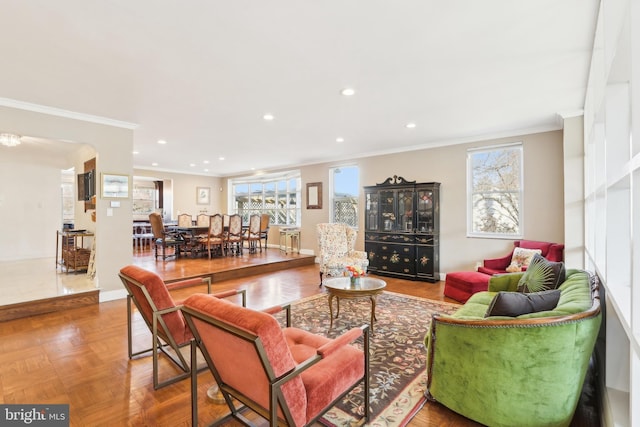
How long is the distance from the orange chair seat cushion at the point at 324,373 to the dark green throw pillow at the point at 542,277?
1772mm

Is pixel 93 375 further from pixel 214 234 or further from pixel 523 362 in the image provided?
pixel 214 234

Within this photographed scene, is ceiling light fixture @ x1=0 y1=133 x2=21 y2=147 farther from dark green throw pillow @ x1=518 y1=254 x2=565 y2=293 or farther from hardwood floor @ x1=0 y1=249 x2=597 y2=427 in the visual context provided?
dark green throw pillow @ x1=518 y1=254 x2=565 y2=293

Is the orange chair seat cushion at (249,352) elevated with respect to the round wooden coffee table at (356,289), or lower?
elevated

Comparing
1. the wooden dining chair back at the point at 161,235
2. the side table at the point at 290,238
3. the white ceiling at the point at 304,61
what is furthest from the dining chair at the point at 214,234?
the white ceiling at the point at 304,61

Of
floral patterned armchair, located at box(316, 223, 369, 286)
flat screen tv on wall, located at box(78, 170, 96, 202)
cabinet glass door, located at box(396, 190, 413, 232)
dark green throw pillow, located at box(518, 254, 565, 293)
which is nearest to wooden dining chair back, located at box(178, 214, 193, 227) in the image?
flat screen tv on wall, located at box(78, 170, 96, 202)

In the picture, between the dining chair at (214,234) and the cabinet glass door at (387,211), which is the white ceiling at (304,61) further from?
the dining chair at (214,234)

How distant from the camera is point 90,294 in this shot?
4.16 meters

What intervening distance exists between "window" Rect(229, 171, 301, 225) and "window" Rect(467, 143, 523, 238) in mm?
4771

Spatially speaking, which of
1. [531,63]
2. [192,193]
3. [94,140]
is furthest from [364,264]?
[192,193]

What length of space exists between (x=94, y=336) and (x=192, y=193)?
7.54 metres

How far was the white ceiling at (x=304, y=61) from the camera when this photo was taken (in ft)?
6.59

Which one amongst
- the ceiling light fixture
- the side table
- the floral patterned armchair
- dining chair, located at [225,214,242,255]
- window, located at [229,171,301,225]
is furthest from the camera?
window, located at [229,171,301,225]

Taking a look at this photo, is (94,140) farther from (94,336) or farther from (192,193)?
(192,193)

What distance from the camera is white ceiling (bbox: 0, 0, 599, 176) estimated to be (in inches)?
79.1
